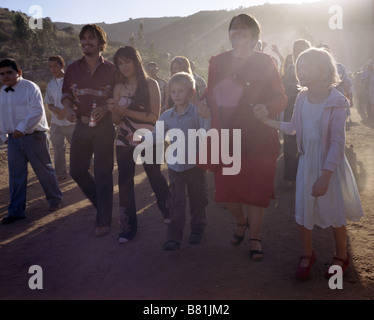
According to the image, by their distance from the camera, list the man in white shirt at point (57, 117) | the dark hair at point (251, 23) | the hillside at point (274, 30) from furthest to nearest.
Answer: the hillside at point (274, 30) < the man in white shirt at point (57, 117) < the dark hair at point (251, 23)

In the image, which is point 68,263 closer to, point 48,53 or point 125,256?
point 125,256

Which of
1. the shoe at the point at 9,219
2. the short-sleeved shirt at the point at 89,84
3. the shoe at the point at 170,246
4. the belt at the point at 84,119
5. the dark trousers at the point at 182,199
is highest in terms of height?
the short-sleeved shirt at the point at 89,84

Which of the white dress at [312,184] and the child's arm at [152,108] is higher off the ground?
the child's arm at [152,108]

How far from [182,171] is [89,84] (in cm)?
144

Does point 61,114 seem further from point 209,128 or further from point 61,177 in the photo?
point 209,128

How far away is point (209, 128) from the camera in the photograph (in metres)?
3.74

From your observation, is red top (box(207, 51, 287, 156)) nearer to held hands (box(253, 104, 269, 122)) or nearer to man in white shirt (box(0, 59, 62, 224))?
held hands (box(253, 104, 269, 122))

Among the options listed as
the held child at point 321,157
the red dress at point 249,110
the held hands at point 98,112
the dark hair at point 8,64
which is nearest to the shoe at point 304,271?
the held child at point 321,157

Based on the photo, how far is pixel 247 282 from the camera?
10.6ft

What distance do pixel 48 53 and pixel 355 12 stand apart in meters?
94.3

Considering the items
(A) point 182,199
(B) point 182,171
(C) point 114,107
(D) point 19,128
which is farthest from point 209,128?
(D) point 19,128

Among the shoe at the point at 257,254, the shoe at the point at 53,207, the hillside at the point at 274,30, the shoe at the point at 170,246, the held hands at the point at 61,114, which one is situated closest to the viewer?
the shoe at the point at 257,254

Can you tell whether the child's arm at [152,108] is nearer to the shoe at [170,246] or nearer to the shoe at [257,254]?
the shoe at [170,246]

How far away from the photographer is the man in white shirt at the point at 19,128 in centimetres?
518
